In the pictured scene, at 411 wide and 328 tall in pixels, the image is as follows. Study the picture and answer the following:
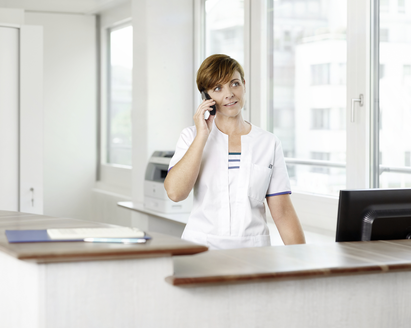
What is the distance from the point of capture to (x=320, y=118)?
3156mm

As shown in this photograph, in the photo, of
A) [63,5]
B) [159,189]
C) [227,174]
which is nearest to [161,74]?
[159,189]

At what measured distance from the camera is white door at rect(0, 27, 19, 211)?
11.2 feet

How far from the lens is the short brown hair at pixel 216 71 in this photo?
1845 millimetres

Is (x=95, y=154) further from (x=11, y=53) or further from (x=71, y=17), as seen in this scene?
(x=11, y=53)

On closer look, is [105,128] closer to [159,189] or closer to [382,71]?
[159,189]

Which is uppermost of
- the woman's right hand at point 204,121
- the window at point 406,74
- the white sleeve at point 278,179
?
the window at point 406,74

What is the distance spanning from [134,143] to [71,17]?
226 cm

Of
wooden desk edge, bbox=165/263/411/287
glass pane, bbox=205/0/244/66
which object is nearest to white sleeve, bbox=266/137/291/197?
wooden desk edge, bbox=165/263/411/287

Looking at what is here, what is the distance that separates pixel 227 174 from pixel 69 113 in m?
4.62

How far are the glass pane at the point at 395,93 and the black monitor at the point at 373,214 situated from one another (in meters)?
1.07

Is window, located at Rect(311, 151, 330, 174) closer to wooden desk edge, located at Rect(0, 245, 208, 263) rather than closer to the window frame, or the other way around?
wooden desk edge, located at Rect(0, 245, 208, 263)

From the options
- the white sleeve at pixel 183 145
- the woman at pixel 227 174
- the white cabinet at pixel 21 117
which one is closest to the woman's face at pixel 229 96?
the woman at pixel 227 174

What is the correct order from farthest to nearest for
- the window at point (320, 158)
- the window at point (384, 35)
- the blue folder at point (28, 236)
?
the window at point (320, 158), the window at point (384, 35), the blue folder at point (28, 236)

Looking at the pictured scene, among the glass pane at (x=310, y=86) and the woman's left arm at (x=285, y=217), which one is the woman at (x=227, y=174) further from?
the glass pane at (x=310, y=86)
